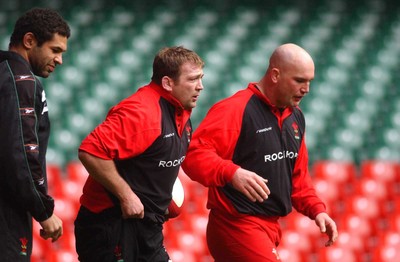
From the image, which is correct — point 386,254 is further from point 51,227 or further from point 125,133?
point 51,227

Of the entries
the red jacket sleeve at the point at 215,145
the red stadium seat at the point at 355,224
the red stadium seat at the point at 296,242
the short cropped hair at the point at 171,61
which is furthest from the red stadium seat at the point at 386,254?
the short cropped hair at the point at 171,61

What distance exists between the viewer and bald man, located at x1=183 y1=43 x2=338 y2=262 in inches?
178

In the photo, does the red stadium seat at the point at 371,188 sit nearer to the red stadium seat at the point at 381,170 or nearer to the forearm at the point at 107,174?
the red stadium seat at the point at 381,170

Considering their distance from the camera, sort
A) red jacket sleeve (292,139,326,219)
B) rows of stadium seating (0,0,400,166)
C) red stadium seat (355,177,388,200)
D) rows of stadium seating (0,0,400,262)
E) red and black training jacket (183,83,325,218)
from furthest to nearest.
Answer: rows of stadium seating (0,0,400,166) < red stadium seat (355,177,388,200) < rows of stadium seating (0,0,400,262) < red jacket sleeve (292,139,326,219) < red and black training jacket (183,83,325,218)

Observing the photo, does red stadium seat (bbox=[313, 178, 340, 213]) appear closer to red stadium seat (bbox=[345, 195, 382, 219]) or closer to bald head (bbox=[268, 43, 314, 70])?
red stadium seat (bbox=[345, 195, 382, 219])

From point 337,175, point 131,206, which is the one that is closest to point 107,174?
point 131,206

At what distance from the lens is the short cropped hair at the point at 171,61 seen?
4.24 meters

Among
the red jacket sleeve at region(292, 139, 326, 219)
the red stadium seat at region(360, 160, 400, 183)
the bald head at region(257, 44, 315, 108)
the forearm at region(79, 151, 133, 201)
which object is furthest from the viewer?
the red stadium seat at region(360, 160, 400, 183)

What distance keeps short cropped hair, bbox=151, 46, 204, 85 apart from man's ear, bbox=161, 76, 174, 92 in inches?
0.6

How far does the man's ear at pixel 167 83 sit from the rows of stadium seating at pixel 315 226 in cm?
364

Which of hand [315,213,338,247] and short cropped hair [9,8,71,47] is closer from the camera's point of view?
short cropped hair [9,8,71,47]

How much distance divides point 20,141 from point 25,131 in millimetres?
46

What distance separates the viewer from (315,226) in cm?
857

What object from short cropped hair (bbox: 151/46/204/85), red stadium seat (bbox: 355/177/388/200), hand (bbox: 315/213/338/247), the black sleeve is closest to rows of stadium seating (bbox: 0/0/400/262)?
red stadium seat (bbox: 355/177/388/200)
